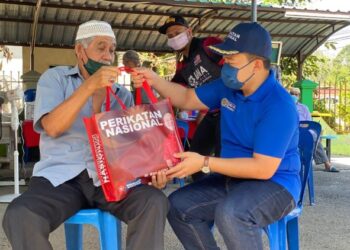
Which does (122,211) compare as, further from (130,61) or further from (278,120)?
(130,61)

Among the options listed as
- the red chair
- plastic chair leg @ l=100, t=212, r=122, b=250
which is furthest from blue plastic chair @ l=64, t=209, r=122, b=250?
the red chair

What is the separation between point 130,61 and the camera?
5402mm

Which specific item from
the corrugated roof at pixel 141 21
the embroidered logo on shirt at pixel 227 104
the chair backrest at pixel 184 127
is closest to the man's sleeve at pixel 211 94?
the embroidered logo on shirt at pixel 227 104

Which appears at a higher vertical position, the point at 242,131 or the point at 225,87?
the point at 225,87

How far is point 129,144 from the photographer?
2.31 metres

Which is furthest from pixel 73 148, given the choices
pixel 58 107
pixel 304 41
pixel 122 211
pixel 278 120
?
pixel 304 41

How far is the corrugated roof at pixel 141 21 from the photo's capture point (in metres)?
8.62

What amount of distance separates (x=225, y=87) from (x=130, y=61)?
2.78 meters

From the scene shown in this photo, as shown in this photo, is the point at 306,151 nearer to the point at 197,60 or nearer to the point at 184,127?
the point at 197,60

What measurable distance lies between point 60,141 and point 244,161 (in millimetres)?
993

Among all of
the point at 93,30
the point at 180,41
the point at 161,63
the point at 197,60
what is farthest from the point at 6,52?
the point at 93,30

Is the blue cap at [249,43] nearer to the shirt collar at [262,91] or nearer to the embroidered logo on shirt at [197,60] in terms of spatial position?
the shirt collar at [262,91]

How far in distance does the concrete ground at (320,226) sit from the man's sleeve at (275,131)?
1.63 meters

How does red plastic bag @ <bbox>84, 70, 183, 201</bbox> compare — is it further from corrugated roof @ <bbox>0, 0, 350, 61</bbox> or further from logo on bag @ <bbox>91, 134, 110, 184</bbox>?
corrugated roof @ <bbox>0, 0, 350, 61</bbox>
